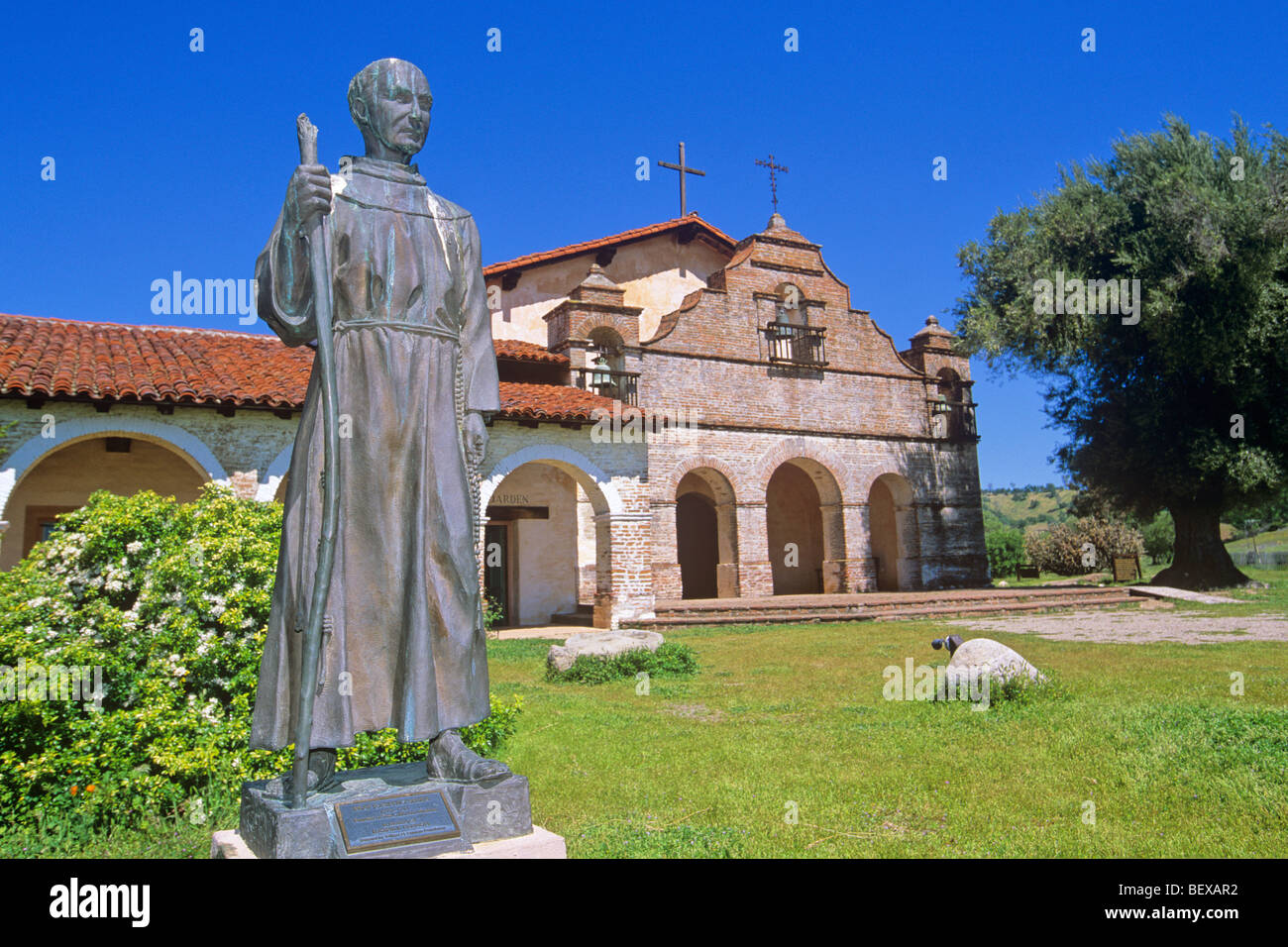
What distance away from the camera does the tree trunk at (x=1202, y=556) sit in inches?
834

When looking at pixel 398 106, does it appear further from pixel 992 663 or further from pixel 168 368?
pixel 168 368

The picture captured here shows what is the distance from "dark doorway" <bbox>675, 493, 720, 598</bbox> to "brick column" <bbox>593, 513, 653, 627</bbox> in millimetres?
6872

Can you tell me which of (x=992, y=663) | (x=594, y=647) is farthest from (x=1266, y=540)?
(x=594, y=647)

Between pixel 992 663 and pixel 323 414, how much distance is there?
252 inches

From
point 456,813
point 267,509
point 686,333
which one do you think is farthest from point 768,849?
point 686,333

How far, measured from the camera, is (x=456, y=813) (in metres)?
2.92

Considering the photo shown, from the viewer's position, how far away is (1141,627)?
14.1 m

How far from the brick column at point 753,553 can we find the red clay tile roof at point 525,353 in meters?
5.63

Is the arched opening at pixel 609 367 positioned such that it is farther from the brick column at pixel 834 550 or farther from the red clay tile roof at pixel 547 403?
the brick column at pixel 834 550

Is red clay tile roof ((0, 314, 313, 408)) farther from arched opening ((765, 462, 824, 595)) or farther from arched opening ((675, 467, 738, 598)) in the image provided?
arched opening ((765, 462, 824, 595))

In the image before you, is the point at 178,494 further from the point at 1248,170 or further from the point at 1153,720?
the point at 1248,170

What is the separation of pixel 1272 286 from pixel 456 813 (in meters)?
21.9

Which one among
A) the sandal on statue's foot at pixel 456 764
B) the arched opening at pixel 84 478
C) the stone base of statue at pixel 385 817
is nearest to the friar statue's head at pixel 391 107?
the sandal on statue's foot at pixel 456 764

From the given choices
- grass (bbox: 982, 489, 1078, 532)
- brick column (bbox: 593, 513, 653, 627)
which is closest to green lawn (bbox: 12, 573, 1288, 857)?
brick column (bbox: 593, 513, 653, 627)
